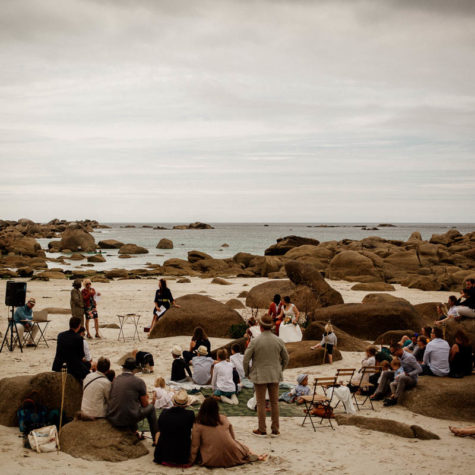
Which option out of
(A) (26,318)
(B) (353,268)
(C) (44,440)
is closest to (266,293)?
(A) (26,318)

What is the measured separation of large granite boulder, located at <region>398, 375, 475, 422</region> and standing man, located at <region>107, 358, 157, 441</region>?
5412mm

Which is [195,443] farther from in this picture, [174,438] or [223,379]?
[223,379]

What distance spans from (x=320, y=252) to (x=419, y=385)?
38117 mm

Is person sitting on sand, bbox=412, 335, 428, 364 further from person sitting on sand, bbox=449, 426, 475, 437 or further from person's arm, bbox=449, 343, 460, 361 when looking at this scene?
person sitting on sand, bbox=449, 426, 475, 437

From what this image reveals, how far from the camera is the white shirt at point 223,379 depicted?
10781 millimetres

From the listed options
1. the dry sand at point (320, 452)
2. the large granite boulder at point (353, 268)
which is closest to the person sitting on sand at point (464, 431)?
the dry sand at point (320, 452)

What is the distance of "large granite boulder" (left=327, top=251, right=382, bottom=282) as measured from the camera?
3684 centimetres

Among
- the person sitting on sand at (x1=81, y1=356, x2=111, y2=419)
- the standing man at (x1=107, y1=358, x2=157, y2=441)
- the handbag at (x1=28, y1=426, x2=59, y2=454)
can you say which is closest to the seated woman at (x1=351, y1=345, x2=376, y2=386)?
the standing man at (x1=107, y1=358, x2=157, y2=441)

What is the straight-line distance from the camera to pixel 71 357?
8.94 meters

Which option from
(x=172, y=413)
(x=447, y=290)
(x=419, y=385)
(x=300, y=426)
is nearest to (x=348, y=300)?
(x=447, y=290)

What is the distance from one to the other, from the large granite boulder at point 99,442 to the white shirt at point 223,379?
2911 millimetres

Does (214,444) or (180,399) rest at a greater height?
(180,399)

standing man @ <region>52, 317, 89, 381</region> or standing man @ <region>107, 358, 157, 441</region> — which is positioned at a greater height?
standing man @ <region>52, 317, 89, 381</region>

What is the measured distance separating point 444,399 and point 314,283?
11413 mm
